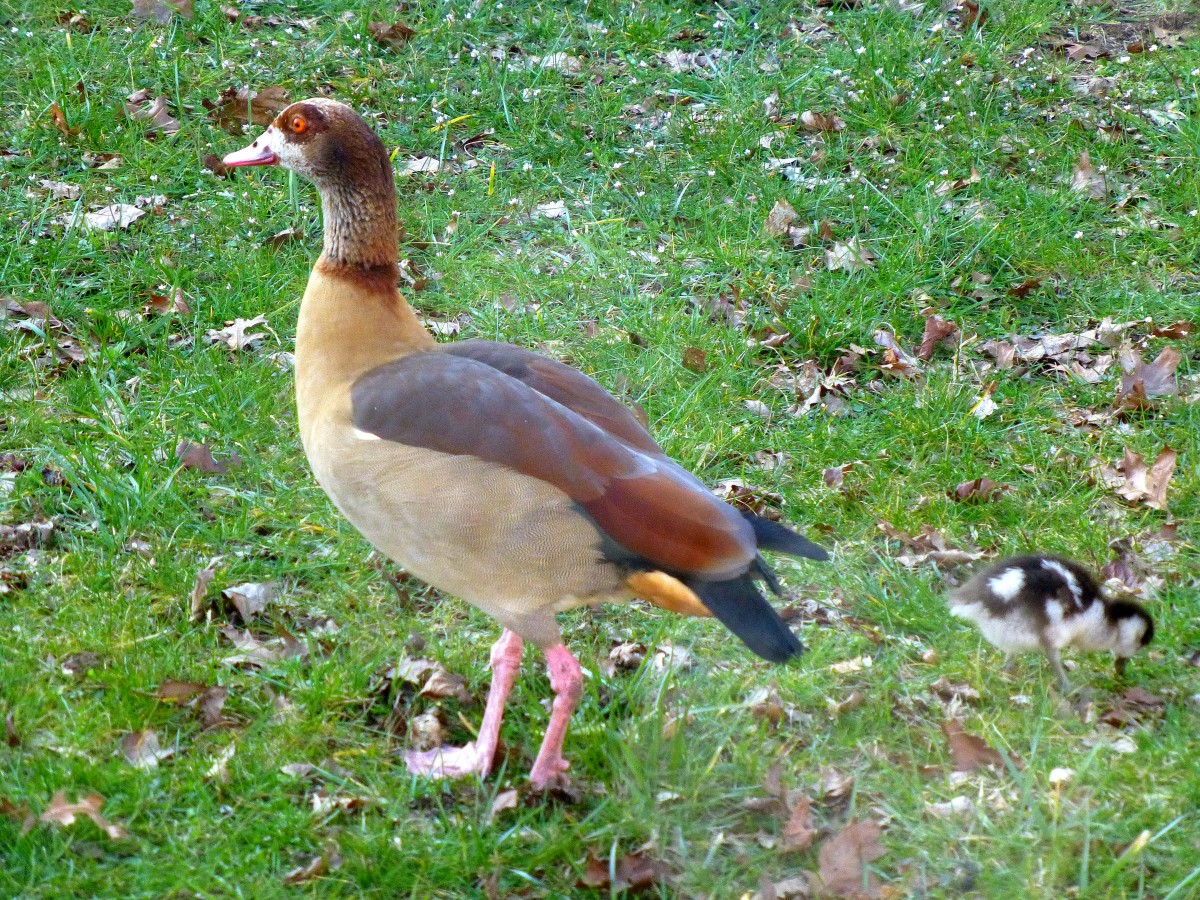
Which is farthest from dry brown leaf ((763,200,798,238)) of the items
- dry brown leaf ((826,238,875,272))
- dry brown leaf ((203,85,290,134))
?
dry brown leaf ((203,85,290,134))

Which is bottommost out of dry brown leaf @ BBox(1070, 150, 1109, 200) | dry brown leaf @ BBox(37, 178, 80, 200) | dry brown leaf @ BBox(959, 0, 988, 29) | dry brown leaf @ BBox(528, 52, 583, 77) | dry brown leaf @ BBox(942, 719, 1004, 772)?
dry brown leaf @ BBox(942, 719, 1004, 772)

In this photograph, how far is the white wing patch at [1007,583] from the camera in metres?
3.88

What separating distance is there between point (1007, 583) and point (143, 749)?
2.49m

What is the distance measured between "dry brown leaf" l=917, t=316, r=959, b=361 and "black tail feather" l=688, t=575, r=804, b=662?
8.18 ft

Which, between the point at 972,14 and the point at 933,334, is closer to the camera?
the point at 933,334

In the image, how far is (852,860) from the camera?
11.4 ft

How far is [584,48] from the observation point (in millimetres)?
7855

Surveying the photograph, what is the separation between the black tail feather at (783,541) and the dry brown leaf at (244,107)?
4.27 meters

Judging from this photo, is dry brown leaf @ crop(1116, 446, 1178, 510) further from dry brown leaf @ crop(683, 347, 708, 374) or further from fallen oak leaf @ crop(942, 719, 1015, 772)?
dry brown leaf @ crop(683, 347, 708, 374)

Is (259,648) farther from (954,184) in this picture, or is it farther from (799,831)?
(954,184)

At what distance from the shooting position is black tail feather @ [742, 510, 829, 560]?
3.83m

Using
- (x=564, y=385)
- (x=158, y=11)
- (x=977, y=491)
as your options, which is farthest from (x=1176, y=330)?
(x=158, y=11)

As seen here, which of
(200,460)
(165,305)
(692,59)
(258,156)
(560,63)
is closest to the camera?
(258,156)

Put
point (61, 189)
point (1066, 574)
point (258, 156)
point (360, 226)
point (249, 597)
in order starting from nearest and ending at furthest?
point (1066, 574)
point (360, 226)
point (249, 597)
point (258, 156)
point (61, 189)
